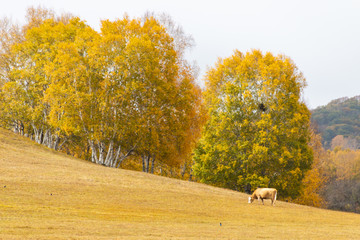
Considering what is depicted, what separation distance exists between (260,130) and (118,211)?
27065mm

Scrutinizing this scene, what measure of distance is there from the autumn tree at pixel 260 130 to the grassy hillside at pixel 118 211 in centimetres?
985

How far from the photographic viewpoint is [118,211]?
65.3 ft

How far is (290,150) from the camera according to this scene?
4447 centimetres

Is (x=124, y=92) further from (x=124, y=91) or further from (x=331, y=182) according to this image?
(x=331, y=182)

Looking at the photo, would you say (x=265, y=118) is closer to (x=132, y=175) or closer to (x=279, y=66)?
(x=279, y=66)

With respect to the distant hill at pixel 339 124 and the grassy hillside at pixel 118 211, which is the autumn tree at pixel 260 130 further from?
the distant hill at pixel 339 124

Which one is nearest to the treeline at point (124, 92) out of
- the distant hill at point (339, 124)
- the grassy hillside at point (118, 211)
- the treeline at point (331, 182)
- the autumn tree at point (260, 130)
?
the autumn tree at point (260, 130)

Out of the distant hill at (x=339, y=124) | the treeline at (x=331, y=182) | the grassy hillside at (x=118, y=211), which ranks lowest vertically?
the grassy hillside at (x=118, y=211)

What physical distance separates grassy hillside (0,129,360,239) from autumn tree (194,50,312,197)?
9848mm

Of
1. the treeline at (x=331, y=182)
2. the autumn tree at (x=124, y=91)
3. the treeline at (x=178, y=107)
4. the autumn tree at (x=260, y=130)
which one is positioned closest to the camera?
the autumn tree at (x=260, y=130)

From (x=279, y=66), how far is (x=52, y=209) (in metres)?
33.2

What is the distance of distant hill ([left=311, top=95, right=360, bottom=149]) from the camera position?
529 ft

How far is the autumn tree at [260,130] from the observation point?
43.3 m

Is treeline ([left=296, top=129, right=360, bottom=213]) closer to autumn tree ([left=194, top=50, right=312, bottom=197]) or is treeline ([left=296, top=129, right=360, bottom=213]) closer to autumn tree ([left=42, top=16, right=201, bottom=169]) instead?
autumn tree ([left=194, top=50, right=312, bottom=197])
